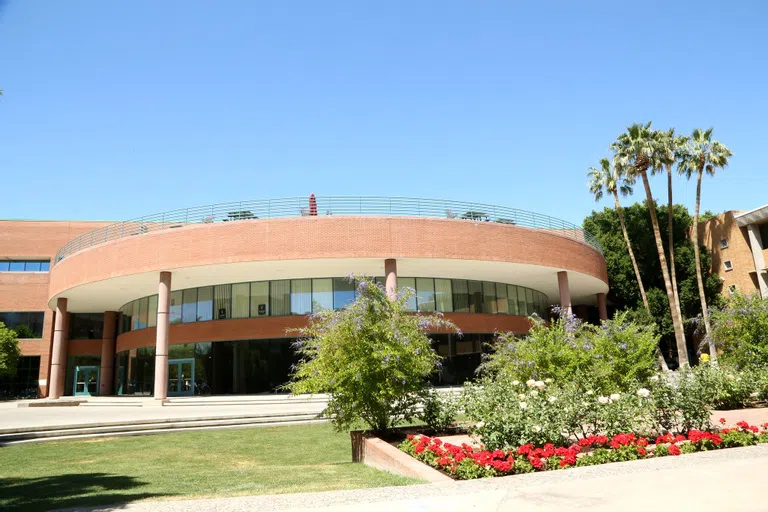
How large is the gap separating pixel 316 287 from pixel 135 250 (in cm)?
879

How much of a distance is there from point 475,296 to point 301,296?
9623 mm

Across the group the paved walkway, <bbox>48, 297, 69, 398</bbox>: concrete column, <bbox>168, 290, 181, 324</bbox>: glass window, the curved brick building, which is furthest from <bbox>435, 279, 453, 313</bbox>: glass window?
the paved walkway

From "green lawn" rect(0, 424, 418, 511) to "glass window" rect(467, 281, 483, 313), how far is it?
52.2ft

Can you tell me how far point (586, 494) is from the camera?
612cm

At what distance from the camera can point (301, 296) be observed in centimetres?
2988

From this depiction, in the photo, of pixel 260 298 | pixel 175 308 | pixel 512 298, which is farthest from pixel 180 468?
pixel 512 298

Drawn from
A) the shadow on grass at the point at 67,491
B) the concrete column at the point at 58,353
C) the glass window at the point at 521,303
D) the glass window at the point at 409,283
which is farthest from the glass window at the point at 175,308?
the shadow on grass at the point at 67,491

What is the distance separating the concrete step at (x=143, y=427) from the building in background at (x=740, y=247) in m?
31.2

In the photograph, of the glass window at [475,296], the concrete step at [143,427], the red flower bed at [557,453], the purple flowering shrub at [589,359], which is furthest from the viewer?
the glass window at [475,296]

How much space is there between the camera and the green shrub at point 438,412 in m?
12.4

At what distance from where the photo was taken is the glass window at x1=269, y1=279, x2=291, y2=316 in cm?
2972

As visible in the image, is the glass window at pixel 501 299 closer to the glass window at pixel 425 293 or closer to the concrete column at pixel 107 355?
the glass window at pixel 425 293

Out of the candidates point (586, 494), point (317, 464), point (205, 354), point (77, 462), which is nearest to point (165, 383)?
point (205, 354)

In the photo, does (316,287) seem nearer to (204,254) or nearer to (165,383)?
(204,254)
